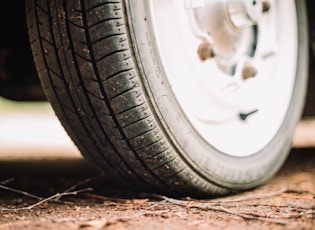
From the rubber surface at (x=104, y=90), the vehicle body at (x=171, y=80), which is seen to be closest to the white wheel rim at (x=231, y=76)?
the vehicle body at (x=171, y=80)

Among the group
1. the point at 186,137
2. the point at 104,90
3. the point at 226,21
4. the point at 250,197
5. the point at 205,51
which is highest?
the point at 226,21

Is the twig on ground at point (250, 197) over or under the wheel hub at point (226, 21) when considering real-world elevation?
under

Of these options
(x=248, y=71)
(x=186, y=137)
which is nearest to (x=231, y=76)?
(x=248, y=71)

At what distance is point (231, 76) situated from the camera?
5.14 feet

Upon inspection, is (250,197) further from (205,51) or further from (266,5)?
(266,5)

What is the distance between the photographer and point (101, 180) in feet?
5.44

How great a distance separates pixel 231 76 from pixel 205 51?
16 cm

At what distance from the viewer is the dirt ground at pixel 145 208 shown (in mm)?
1026

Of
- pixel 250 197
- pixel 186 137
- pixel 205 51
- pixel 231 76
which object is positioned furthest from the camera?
pixel 231 76

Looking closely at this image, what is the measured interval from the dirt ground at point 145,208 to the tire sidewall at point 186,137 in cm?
6

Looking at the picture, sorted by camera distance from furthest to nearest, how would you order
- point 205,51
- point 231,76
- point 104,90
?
point 231,76 < point 205,51 < point 104,90

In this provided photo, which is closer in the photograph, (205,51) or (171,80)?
(171,80)

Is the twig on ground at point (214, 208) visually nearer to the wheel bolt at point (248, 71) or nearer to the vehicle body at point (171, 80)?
the vehicle body at point (171, 80)

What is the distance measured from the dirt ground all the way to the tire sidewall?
65 millimetres
